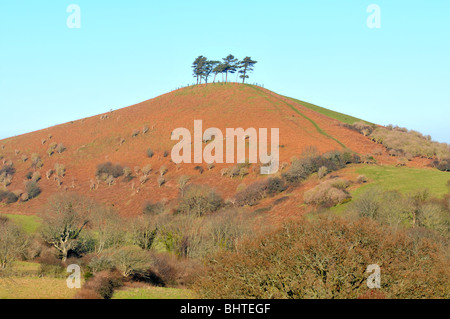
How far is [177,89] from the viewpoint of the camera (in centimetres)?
14475

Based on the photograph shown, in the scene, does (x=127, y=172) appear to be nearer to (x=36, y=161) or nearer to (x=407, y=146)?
(x=36, y=161)

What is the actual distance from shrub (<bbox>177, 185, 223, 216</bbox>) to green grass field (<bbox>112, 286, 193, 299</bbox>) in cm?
3199

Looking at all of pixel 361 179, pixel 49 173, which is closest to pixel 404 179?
pixel 361 179

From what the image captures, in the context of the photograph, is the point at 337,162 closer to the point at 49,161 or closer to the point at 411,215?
the point at 411,215

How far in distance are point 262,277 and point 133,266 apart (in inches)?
722

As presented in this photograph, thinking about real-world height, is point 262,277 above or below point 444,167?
below

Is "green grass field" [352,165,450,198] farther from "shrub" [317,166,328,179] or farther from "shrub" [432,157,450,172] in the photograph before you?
"shrub" [432,157,450,172]

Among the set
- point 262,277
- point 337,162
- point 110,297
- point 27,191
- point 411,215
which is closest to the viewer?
point 262,277

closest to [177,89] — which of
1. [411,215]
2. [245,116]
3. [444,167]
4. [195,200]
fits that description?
[245,116]

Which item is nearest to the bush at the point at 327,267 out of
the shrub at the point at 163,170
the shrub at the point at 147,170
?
the shrub at the point at 163,170

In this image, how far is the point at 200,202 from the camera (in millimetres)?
70000

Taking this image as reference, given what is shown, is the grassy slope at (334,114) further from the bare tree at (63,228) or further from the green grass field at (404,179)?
the bare tree at (63,228)
